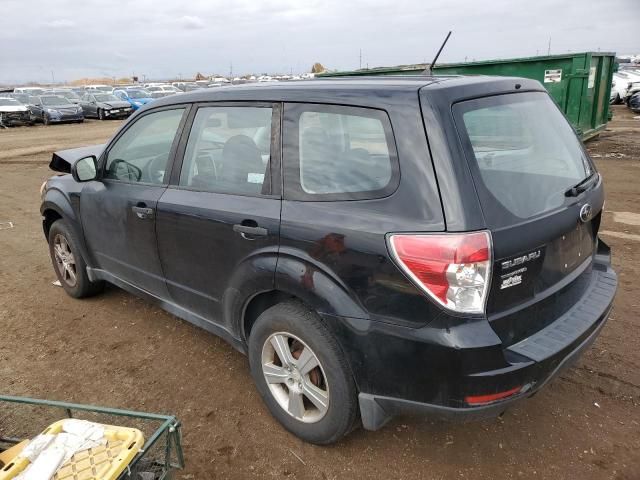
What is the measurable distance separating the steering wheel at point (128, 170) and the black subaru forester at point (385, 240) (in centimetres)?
41

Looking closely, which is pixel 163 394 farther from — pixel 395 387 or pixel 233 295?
pixel 395 387

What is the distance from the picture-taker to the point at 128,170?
3.71 m

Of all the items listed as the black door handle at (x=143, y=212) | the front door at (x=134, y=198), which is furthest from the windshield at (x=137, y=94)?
the black door handle at (x=143, y=212)

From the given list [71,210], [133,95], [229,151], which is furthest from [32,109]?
[229,151]

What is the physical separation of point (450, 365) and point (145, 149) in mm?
2619

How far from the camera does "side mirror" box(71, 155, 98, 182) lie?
12.5 ft

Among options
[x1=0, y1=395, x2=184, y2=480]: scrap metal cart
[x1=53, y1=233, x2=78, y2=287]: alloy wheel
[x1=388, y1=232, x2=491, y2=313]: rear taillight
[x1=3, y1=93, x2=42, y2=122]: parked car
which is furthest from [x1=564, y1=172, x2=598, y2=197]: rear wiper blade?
[x1=3, y1=93, x2=42, y2=122]: parked car

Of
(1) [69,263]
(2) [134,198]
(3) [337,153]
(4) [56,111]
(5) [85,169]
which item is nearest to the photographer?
(3) [337,153]

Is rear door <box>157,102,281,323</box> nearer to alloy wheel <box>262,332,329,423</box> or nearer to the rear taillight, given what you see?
alloy wheel <box>262,332,329,423</box>

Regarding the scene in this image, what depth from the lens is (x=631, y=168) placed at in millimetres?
9789

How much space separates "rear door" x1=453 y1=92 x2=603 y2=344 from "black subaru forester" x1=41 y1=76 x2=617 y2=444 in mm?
10

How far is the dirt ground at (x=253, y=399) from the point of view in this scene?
8.50 ft

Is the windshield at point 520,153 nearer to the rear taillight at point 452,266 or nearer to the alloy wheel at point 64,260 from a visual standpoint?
the rear taillight at point 452,266

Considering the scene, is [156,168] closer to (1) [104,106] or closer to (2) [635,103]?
(2) [635,103]
